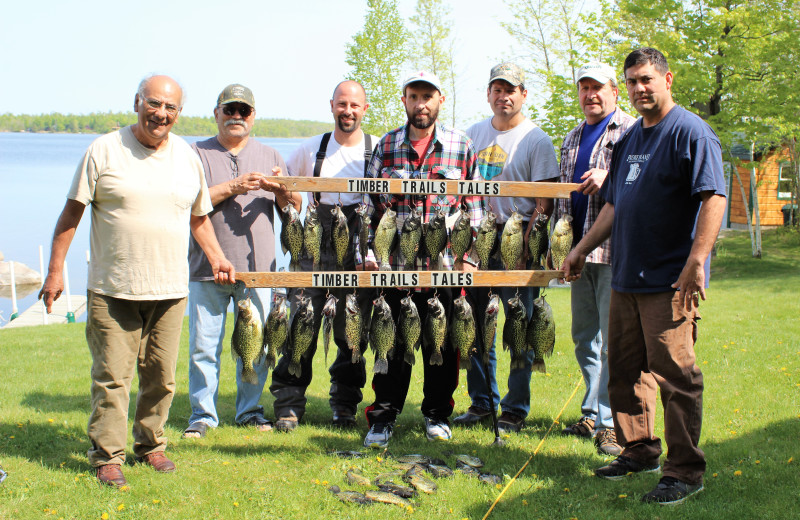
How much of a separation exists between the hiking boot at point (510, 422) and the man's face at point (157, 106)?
357cm

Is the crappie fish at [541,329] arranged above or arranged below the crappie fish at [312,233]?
below

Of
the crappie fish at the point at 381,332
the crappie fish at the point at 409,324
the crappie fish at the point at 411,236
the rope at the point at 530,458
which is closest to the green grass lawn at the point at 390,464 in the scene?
the rope at the point at 530,458

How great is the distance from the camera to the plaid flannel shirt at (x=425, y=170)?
5.25 meters

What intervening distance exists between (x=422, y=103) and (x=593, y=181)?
1.44m

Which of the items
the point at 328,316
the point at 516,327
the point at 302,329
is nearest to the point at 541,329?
the point at 516,327

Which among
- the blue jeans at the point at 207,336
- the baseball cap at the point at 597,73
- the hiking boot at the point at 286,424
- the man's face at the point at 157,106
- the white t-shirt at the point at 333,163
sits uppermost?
the baseball cap at the point at 597,73

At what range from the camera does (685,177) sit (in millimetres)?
4094

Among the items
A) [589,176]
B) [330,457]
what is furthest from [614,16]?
[330,457]

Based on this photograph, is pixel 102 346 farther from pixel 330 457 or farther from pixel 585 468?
pixel 585 468

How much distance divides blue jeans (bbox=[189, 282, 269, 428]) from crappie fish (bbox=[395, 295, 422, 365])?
4.55 feet

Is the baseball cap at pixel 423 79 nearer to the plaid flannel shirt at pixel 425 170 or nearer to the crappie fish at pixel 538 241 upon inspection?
the plaid flannel shirt at pixel 425 170

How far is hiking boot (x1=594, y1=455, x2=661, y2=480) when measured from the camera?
15.1 feet

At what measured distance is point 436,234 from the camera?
5008mm

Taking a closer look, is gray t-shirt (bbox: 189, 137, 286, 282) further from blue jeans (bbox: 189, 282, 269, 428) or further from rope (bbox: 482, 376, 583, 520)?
rope (bbox: 482, 376, 583, 520)
